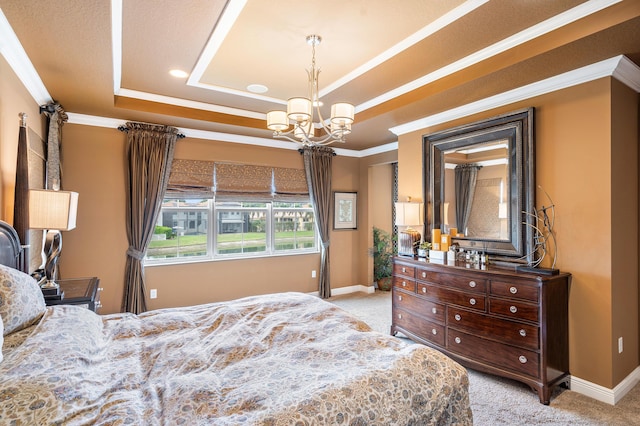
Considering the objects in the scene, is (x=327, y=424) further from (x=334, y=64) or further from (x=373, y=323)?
(x=373, y=323)

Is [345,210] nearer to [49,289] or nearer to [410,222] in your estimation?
[410,222]

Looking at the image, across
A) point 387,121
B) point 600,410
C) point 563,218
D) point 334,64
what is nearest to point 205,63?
point 334,64

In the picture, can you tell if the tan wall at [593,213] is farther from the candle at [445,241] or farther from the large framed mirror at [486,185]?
the candle at [445,241]

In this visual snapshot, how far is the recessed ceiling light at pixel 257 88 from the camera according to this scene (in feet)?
12.1

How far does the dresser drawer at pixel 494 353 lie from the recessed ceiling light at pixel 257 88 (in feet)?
10.4

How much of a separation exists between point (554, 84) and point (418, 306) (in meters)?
2.35

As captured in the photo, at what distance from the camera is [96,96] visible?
3414mm

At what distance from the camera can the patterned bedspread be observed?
1152mm

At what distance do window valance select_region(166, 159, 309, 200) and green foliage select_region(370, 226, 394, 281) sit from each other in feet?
5.04

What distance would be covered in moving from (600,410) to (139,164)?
5.07 meters

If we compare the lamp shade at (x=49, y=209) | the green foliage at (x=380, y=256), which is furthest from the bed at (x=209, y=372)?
the green foliage at (x=380, y=256)

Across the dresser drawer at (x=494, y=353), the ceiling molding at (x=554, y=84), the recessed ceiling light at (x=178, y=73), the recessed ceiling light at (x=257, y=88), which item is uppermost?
the recessed ceiling light at (x=257, y=88)

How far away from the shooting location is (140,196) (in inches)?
165

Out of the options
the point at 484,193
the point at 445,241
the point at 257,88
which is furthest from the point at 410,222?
the point at 257,88
